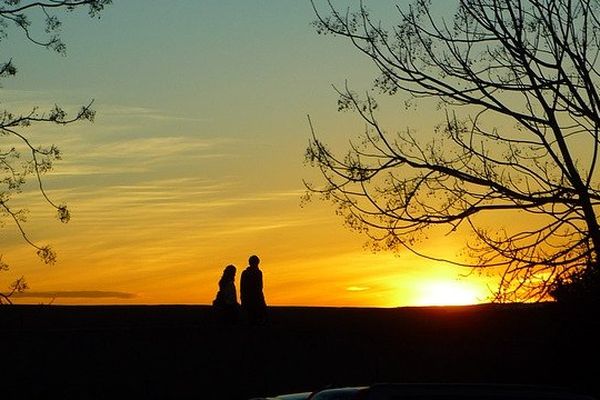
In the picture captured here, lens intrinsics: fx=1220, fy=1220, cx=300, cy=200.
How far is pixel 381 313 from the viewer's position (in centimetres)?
3428

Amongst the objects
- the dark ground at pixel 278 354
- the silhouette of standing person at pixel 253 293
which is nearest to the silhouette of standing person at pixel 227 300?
the silhouette of standing person at pixel 253 293

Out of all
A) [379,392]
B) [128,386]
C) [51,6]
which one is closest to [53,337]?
[128,386]

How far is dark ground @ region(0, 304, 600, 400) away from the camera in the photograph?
79.8 feet

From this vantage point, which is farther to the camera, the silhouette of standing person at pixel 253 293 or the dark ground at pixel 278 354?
the silhouette of standing person at pixel 253 293

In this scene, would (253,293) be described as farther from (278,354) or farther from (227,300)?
(278,354)

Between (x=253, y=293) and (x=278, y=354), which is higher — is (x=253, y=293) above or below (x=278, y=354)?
above

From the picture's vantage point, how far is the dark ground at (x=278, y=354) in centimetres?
2431

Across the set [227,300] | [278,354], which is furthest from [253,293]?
[278,354]

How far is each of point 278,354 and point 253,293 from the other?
7.32ft

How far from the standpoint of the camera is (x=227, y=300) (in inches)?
1145

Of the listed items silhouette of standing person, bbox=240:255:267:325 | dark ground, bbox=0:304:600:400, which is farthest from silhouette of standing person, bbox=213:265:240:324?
dark ground, bbox=0:304:600:400

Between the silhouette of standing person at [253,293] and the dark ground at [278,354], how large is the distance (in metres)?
0.98

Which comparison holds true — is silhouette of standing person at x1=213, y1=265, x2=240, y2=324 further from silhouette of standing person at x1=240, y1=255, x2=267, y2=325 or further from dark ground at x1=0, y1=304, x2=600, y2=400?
dark ground at x1=0, y1=304, x2=600, y2=400

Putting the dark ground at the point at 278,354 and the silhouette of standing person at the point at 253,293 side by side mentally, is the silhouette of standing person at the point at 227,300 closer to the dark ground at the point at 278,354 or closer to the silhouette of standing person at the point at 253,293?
the silhouette of standing person at the point at 253,293
